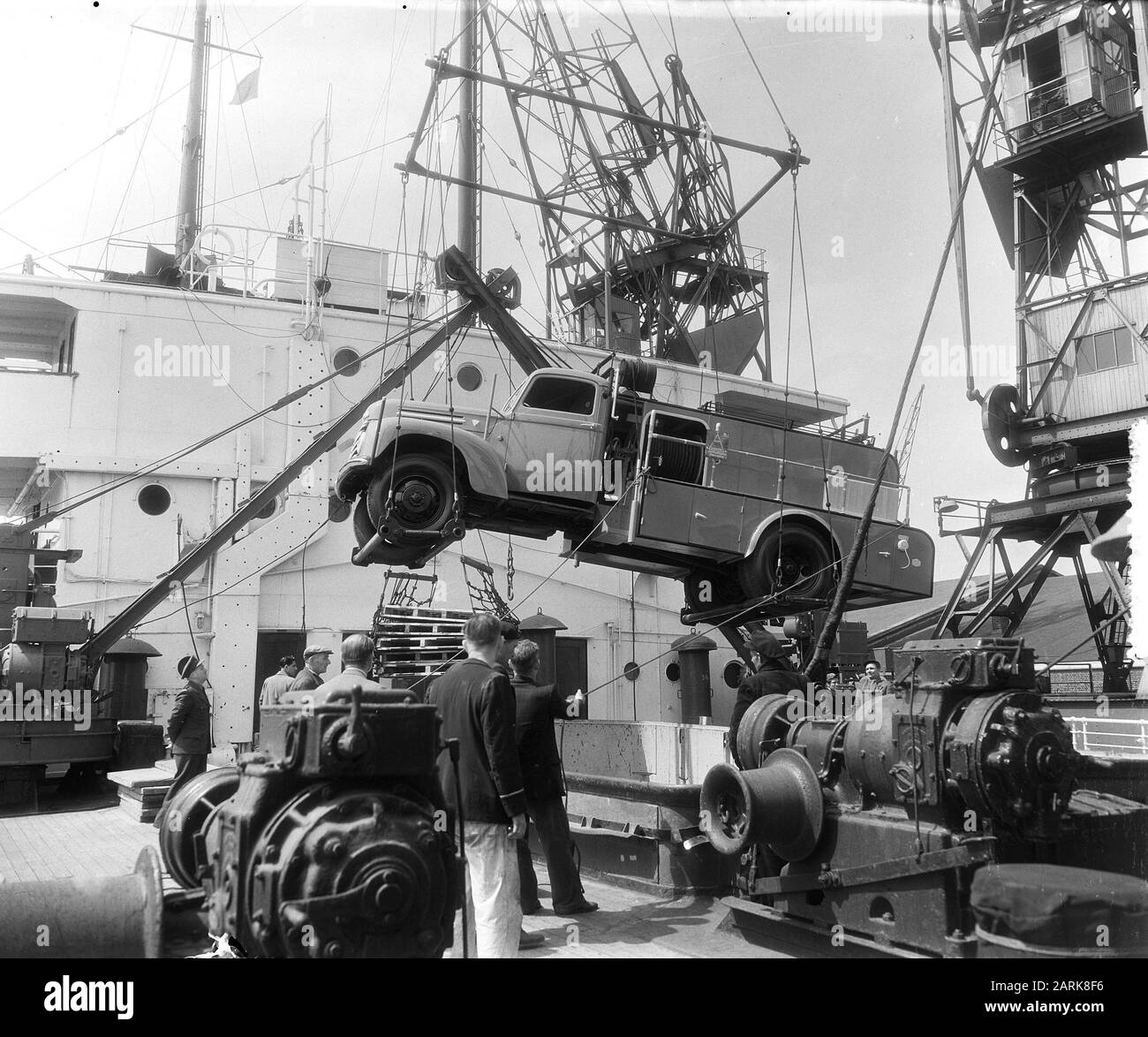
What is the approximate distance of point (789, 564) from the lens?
10.5 m

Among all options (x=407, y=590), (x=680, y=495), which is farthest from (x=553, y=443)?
(x=407, y=590)

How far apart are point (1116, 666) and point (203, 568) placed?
53.0 feet

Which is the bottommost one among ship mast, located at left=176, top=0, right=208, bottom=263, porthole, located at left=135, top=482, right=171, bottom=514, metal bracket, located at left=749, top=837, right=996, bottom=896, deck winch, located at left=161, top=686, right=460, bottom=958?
metal bracket, located at left=749, top=837, right=996, bottom=896

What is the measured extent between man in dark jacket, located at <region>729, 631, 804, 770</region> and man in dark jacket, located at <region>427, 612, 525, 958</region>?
2227 mm

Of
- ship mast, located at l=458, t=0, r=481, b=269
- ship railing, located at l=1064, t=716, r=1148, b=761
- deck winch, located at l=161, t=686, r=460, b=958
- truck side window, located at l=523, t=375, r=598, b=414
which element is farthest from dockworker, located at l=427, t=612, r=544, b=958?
ship railing, located at l=1064, t=716, r=1148, b=761

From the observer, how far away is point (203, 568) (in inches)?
706

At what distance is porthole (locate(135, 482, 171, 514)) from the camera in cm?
1823

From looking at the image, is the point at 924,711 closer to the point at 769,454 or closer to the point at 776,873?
the point at 776,873

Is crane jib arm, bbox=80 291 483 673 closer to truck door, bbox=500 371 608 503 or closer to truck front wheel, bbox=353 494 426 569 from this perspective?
truck door, bbox=500 371 608 503

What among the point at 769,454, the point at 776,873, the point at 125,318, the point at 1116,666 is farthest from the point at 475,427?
the point at 1116,666

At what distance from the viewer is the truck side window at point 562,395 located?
33.5ft

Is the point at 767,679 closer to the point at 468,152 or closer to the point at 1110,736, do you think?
the point at 468,152
